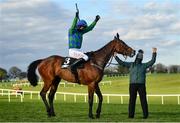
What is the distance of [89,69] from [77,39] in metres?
1.01

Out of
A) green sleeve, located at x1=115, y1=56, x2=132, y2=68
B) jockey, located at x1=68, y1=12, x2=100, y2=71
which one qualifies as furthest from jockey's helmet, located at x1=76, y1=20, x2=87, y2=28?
green sleeve, located at x1=115, y1=56, x2=132, y2=68

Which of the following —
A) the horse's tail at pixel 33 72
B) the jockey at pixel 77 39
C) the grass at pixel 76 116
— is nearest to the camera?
the grass at pixel 76 116

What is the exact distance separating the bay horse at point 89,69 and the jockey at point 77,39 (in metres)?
0.25

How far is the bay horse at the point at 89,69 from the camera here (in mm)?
14617

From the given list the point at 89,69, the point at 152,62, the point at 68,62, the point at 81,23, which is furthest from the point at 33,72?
the point at 152,62

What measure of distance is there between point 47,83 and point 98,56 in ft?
6.77

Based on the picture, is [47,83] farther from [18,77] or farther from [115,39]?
[18,77]

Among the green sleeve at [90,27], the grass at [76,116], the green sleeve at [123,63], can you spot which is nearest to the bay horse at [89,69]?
the green sleeve at [123,63]

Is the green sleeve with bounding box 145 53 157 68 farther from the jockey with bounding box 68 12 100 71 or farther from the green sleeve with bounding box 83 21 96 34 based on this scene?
the green sleeve with bounding box 83 21 96 34

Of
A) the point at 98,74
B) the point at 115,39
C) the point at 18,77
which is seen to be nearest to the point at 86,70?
the point at 98,74

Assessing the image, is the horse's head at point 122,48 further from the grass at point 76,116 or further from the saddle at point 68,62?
the grass at point 76,116

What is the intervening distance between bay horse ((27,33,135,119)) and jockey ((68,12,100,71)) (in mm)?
250

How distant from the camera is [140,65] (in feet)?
47.5

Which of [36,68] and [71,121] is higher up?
[36,68]
